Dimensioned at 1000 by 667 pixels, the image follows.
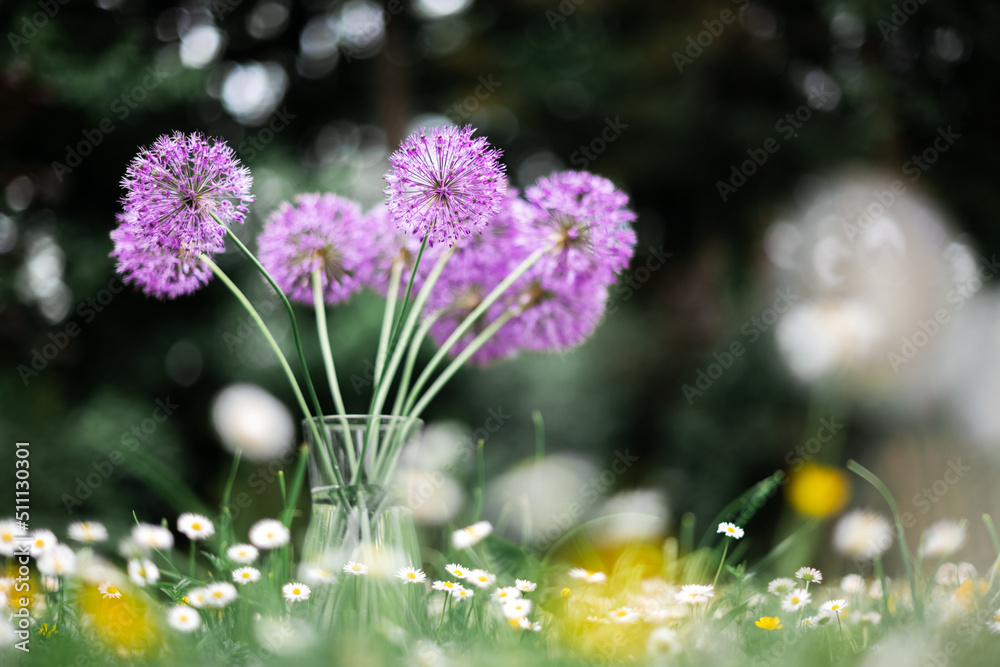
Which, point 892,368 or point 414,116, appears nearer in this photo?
point 892,368

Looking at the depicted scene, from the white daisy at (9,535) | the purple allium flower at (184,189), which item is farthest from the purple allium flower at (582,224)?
the white daisy at (9,535)

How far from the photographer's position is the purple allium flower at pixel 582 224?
1.41 meters

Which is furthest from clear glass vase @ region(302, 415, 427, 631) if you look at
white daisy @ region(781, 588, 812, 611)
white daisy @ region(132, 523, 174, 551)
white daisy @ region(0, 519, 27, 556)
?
white daisy @ region(781, 588, 812, 611)

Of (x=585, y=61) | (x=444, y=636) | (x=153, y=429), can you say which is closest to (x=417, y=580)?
(x=444, y=636)

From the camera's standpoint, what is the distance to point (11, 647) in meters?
1.06

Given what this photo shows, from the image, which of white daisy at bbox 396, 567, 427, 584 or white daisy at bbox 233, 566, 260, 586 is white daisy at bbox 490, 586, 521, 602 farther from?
white daisy at bbox 233, 566, 260, 586

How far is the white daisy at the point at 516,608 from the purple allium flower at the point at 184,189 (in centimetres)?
69

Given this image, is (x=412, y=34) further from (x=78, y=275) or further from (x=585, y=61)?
(x=78, y=275)

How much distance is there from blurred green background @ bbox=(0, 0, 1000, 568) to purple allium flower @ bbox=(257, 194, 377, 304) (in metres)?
2.02

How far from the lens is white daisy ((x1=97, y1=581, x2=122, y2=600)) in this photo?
1.23m

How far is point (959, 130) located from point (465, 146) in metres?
3.21

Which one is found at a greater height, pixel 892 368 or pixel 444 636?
pixel 892 368

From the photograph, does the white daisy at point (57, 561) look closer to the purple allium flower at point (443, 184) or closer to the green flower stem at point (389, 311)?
the green flower stem at point (389, 311)

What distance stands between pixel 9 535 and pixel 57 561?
0.57 feet
